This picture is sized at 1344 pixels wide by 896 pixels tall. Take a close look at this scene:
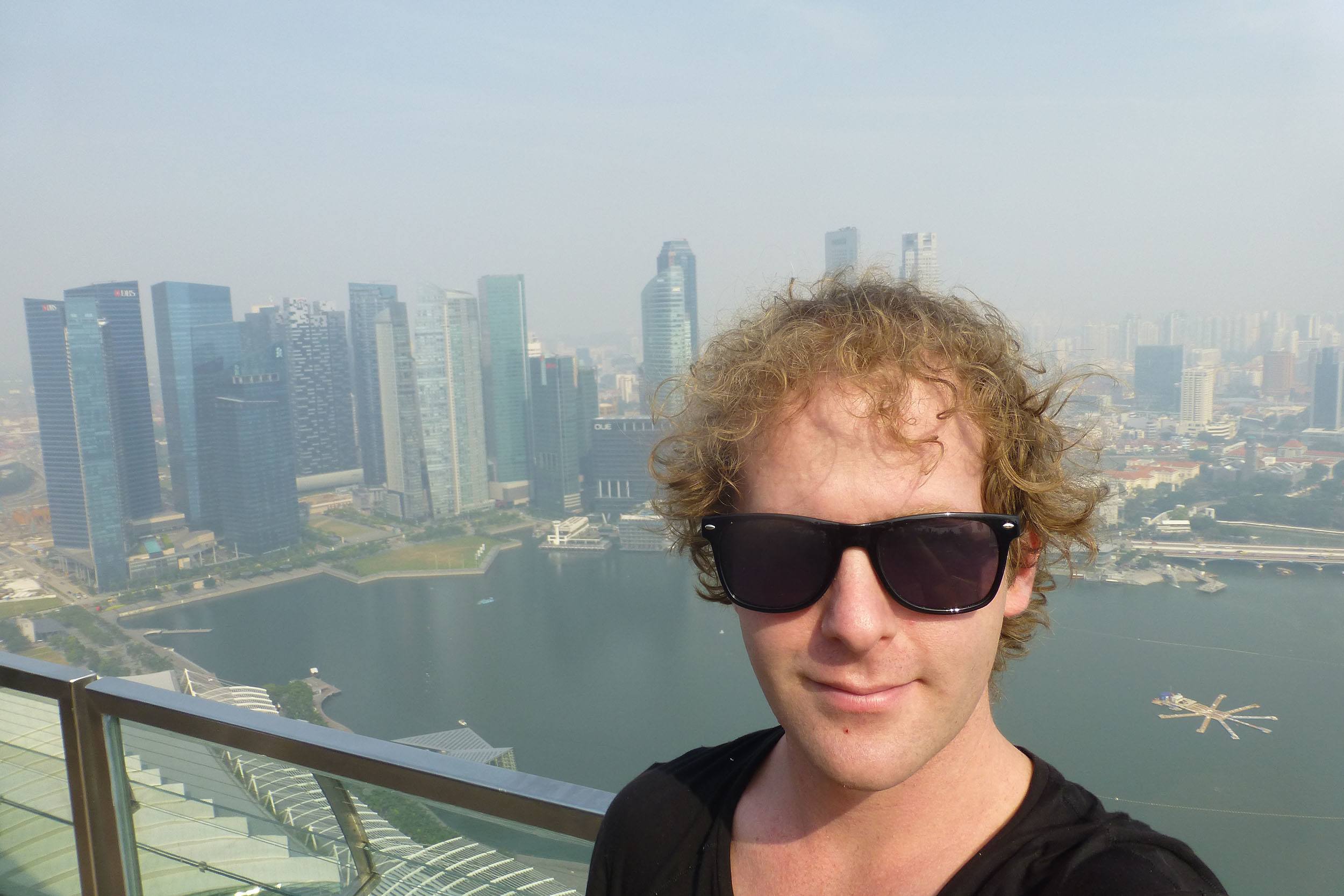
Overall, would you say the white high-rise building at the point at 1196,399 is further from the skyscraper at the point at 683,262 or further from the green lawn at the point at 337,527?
the green lawn at the point at 337,527

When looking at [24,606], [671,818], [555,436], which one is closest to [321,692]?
[24,606]

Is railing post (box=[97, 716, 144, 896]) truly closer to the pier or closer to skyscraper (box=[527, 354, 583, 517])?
the pier

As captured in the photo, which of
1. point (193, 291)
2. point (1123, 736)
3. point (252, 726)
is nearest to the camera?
point (252, 726)

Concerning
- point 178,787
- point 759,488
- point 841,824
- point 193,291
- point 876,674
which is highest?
point 193,291

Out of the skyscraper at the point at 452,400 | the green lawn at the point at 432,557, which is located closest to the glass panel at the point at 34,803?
the green lawn at the point at 432,557

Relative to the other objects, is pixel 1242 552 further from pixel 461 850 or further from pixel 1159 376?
pixel 461 850

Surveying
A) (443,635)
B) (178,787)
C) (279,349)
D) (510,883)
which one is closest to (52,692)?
(178,787)

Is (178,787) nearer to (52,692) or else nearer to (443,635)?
(52,692)

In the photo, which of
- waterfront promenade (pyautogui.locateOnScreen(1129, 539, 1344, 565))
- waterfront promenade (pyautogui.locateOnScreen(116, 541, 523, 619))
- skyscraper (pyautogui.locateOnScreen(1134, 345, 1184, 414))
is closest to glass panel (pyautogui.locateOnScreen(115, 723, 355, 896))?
skyscraper (pyautogui.locateOnScreen(1134, 345, 1184, 414))
